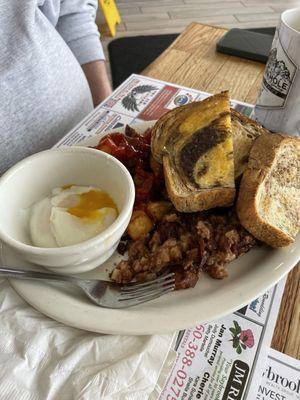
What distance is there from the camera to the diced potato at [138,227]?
2.38 ft

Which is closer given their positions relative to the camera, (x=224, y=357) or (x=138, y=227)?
(x=224, y=357)

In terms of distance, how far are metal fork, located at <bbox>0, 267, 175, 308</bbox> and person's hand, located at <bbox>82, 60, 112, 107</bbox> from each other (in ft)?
2.98

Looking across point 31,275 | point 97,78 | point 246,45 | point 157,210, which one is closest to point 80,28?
point 97,78

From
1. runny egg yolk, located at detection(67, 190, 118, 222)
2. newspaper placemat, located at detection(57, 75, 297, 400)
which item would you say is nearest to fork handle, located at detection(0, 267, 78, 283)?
runny egg yolk, located at detection(67, 190, 118, 222)

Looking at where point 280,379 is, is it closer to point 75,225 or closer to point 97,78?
point 75,225

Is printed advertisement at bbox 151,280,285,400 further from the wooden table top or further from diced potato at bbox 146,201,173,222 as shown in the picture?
the wooden table top

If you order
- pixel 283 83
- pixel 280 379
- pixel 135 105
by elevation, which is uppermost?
pixel 283 83

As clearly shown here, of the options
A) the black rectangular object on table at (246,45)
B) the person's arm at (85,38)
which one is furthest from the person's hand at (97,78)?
the black rectangular object on table at (246,45)

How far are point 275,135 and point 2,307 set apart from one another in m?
0.64

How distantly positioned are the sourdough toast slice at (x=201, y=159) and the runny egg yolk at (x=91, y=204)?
13cm

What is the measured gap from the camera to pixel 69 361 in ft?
1.84

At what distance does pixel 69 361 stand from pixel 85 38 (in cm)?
113

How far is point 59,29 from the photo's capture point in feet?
4.36

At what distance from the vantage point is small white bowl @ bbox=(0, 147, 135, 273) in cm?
60
